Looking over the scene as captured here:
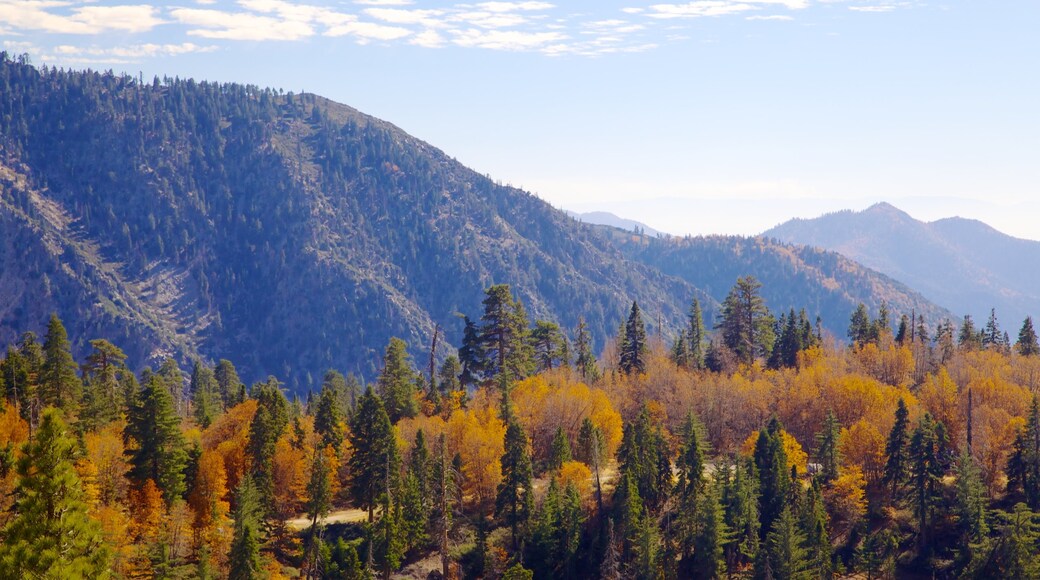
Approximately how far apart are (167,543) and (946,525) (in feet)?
221

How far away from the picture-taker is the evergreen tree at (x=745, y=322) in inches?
4306

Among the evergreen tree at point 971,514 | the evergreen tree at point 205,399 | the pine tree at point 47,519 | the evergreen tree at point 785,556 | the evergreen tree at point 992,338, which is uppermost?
the pine tree at point 47,519

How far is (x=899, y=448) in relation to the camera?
78875mm

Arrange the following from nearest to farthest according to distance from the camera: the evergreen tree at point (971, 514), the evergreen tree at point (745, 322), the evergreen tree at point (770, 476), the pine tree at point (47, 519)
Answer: the pine tree at point (47, 519), the evergreen tree at point (971, 514), the evergreen tree at point (770, 476), the evergreen tree at point (745, 322)

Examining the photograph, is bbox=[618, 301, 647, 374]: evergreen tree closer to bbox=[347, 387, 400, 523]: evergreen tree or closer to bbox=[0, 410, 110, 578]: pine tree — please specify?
bbox=[347, 387, 400, 523]: evergreen tree

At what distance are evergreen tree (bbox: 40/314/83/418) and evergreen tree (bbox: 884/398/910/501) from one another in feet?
252

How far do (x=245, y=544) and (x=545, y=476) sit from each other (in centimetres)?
3290

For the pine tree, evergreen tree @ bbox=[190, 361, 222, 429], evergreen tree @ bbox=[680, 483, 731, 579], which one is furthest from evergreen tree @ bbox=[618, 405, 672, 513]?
the pine tree

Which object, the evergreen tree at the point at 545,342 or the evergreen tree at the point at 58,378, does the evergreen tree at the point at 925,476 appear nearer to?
the evergreen tree at the point at 545,342

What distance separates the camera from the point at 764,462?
78.2 metres

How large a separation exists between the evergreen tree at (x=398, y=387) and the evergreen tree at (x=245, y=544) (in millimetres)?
24250

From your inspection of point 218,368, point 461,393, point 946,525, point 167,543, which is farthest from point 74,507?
point 218,368

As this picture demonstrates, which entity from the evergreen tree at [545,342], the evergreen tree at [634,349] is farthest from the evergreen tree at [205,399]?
the evergreen tree at [634,349]

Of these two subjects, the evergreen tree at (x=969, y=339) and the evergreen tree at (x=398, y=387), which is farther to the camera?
the evergreen tree at (x=969, y=339)
